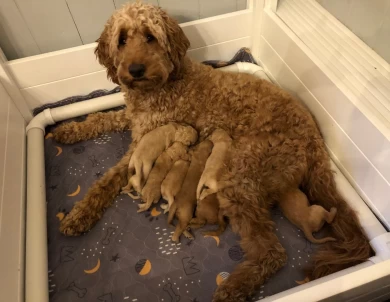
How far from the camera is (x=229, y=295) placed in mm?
1569

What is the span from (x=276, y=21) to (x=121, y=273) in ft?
5.87

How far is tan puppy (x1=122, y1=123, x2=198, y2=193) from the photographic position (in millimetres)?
1904

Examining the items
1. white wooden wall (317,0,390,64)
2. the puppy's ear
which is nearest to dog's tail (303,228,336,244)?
white wooden wall (317,0,390,64)

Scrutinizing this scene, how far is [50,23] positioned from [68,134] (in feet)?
2.30

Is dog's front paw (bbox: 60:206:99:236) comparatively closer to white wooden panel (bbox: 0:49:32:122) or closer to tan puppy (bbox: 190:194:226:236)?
tan puppy (bbox: 190:194:226:236)

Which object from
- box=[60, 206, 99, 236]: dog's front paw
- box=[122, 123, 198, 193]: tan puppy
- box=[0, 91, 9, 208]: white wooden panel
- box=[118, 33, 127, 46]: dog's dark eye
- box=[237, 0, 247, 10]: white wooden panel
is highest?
box=[118, 33, 127, 46]: dog's dark eye

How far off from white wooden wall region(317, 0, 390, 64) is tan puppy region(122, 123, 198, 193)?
105 centimetres

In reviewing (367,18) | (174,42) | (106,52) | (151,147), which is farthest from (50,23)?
(367,18)

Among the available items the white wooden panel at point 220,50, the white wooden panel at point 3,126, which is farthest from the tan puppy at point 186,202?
the white wooden panel at point 220,50

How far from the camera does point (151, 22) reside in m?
1.80

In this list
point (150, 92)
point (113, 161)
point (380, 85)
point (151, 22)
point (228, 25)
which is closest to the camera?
point (380, 85)

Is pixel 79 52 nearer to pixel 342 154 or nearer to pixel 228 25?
pixel 228 25

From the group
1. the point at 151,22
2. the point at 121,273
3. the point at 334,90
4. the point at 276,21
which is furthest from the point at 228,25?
the point at 121,273

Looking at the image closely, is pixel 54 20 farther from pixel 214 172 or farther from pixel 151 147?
pixel 214 172
